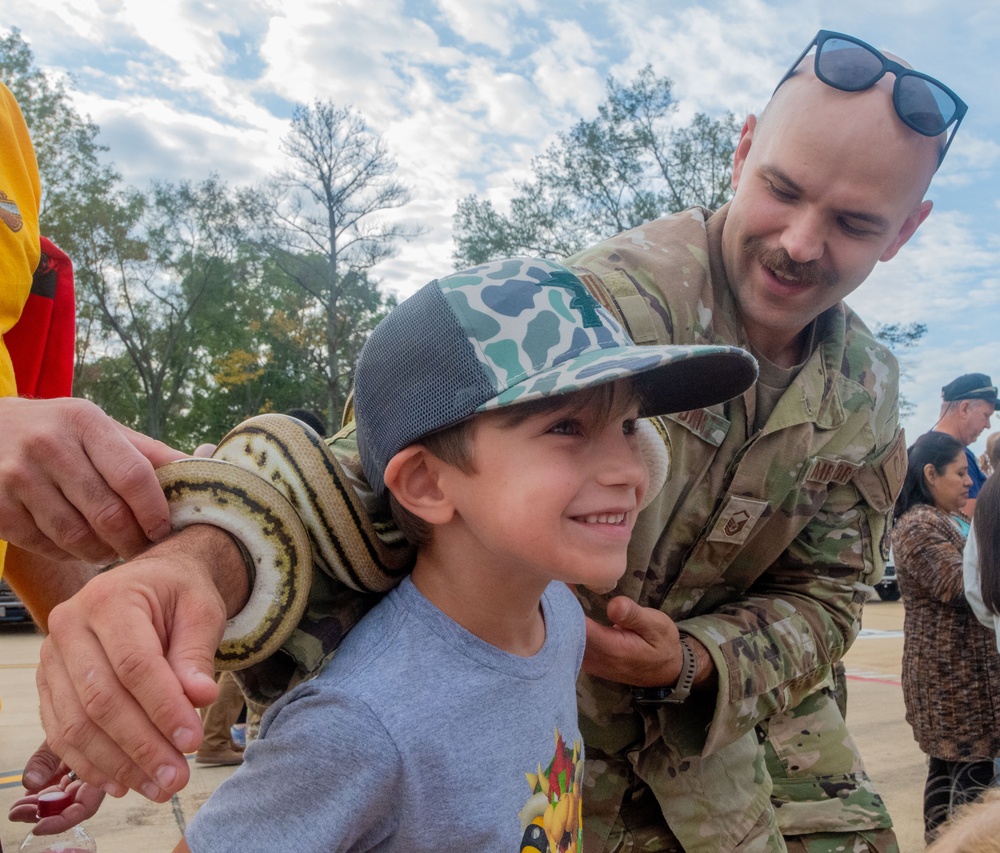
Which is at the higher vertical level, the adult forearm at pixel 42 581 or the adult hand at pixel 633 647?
the adult forearm at pixel 42 581

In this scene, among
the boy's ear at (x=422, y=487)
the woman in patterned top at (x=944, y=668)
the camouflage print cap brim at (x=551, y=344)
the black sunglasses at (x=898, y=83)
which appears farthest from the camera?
the woman in patterned top at (x=944, y=668)

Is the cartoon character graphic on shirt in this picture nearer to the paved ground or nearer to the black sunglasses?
the black sunglasses

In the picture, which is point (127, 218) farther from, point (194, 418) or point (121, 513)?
point (121, 513)

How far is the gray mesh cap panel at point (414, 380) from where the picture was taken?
5.22ft

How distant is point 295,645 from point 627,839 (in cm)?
160

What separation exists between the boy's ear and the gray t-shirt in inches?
7.4

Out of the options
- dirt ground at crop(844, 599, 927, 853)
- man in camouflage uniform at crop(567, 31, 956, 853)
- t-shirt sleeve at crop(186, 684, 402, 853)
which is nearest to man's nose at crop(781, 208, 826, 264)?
man in camouflage uniform at crop(567, 31, 956, 853)

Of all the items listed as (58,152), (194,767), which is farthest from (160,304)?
(194,767)

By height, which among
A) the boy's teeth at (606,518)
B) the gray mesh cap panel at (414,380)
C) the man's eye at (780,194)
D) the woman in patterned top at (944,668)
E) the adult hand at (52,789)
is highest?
the man's eye at (780,194)

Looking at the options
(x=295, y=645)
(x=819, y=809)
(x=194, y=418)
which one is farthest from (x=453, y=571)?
(x=194, y=418)

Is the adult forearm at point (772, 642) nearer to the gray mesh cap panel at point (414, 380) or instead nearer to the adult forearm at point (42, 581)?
the gray mesh cap panel at point (414, 380)

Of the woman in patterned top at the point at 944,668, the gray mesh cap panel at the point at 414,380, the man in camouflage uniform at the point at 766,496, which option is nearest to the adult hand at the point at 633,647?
the man in camouflage uniform at the point at 766,496

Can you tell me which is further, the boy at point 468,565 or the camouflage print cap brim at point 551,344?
the camouflage print cap brim at point 551,344

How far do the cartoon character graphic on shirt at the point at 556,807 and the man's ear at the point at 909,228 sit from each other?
198 cm
